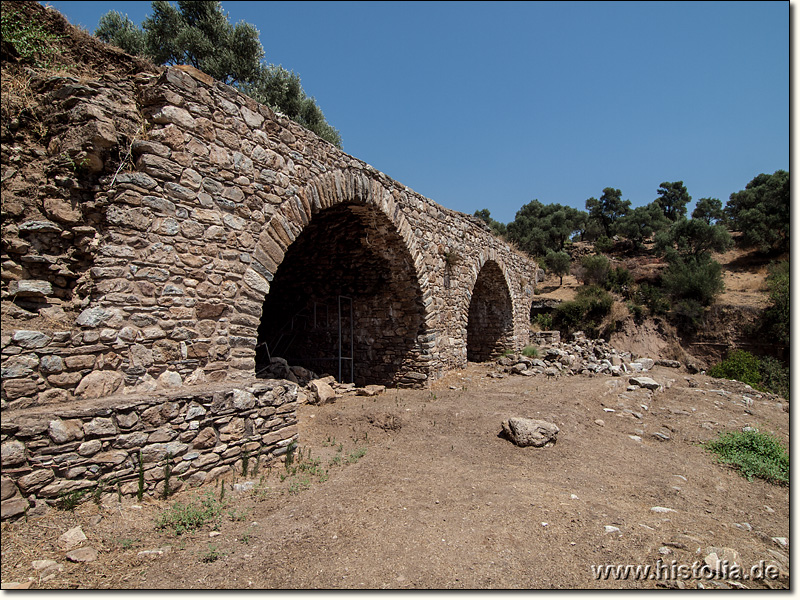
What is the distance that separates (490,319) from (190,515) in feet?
37.8

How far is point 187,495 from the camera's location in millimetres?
3508

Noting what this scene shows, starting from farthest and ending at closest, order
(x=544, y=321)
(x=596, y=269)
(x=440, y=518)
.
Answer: (x=596, y=269) → (x=544, y=321) → (x=440, y=518)

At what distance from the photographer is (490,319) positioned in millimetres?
13688

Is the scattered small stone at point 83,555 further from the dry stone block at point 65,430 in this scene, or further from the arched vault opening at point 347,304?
the arched vault opening at point 347,304

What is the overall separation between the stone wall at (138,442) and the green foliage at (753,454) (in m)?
5.39

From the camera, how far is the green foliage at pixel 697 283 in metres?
18.3

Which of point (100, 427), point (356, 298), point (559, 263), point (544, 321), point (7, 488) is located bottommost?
point (7, 488)

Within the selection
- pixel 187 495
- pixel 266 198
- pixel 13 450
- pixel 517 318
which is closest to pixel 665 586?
pixel 187 495

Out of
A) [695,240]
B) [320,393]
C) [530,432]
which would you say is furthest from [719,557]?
[695,240]

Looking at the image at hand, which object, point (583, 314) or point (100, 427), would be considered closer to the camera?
point (100, 427)

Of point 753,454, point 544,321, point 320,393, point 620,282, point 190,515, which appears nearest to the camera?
point 190,515

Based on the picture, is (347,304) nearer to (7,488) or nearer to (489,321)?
(489,321)

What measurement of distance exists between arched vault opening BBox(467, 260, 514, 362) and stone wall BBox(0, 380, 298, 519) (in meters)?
9.92

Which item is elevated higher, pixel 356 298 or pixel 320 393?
pixel 356 298
